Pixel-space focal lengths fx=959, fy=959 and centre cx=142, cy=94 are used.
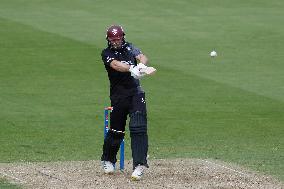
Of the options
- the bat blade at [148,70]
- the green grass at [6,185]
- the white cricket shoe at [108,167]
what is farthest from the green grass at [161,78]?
the bat blade at [148,70]

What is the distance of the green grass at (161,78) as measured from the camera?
18250mm

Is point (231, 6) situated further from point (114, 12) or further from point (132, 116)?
point (132, 116)

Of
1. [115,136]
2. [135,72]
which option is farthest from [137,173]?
[135,72]

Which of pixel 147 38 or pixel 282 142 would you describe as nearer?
pixel 282 142

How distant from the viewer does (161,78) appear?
85.2 feet

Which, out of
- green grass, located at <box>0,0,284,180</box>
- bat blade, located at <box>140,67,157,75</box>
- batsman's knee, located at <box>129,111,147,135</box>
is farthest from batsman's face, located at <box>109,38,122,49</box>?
green grass, located at <box>0,0,284,180</box>

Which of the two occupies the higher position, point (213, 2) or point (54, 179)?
point (213, 2)

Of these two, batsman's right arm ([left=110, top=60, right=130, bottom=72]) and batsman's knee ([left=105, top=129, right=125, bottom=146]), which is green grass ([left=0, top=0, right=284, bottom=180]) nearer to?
A: batsman's knee ([left=105, top=129, right=125, bottom=146])

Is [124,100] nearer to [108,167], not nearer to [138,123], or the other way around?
[138,123]

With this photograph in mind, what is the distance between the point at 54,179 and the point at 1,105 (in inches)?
327

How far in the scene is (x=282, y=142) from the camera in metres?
18.5

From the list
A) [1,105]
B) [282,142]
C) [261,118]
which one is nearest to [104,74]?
[1,105]

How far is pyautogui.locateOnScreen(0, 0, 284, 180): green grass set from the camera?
18250 millimetres

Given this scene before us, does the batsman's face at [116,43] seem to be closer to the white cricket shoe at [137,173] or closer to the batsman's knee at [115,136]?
the batsman's knee at [115,136]
